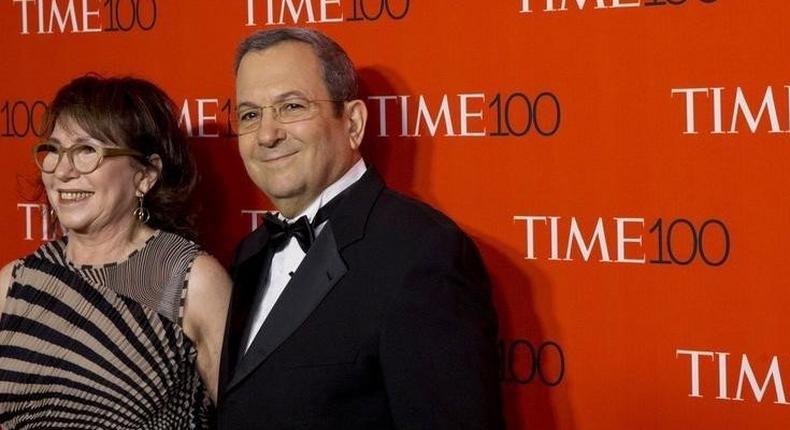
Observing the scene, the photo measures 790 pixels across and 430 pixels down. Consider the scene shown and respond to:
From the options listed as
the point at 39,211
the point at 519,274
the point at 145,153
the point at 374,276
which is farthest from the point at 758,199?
the point at 39,211

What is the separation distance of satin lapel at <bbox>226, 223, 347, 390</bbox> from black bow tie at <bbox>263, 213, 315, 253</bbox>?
0.09ft

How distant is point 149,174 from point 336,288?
55 cm

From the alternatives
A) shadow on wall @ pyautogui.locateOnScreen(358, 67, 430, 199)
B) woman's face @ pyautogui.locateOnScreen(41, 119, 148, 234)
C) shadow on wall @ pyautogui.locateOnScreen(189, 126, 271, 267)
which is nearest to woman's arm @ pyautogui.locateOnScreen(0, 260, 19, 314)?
woman's face @ pyautogui.locateOnScreen(41, 119, 148, 234)

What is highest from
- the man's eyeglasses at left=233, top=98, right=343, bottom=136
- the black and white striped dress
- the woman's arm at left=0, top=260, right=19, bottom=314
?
the man's eyeglasses at left=233, top=98, right=343, bottom=136

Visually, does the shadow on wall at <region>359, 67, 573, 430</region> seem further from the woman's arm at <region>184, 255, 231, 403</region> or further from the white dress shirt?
the woman's arm at <region>184, 255, 231, 403</region>

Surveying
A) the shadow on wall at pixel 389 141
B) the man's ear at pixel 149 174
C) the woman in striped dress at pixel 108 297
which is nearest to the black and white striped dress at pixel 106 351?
the woman in striped dress at pixel 108 297

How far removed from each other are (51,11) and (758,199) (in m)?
1.53

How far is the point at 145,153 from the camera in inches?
90.7

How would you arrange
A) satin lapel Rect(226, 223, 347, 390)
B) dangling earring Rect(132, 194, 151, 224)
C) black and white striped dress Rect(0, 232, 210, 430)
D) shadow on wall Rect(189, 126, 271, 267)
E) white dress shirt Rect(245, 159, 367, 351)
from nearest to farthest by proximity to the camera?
satin lapel Rect(226, 223, 347, 390), white dress shirt Rect(245, 159, 367, 351), black and white striped dress Rect(0, 232, 210, 430), dangling earring Rect(132, 194, 151, 224), shadow on wall Rect(189, 126, 271, 267)

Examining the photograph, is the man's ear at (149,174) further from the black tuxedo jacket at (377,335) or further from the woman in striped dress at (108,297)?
the black tuxedo jacket at (377,335)

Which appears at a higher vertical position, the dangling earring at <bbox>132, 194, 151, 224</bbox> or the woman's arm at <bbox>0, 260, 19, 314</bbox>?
the dangling earring at <bbox>132, 194, 151, 224</bbox>

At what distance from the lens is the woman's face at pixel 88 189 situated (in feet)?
7.35

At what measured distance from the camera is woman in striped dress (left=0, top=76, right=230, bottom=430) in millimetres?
2197

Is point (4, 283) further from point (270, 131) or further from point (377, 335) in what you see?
point (377, 335)
